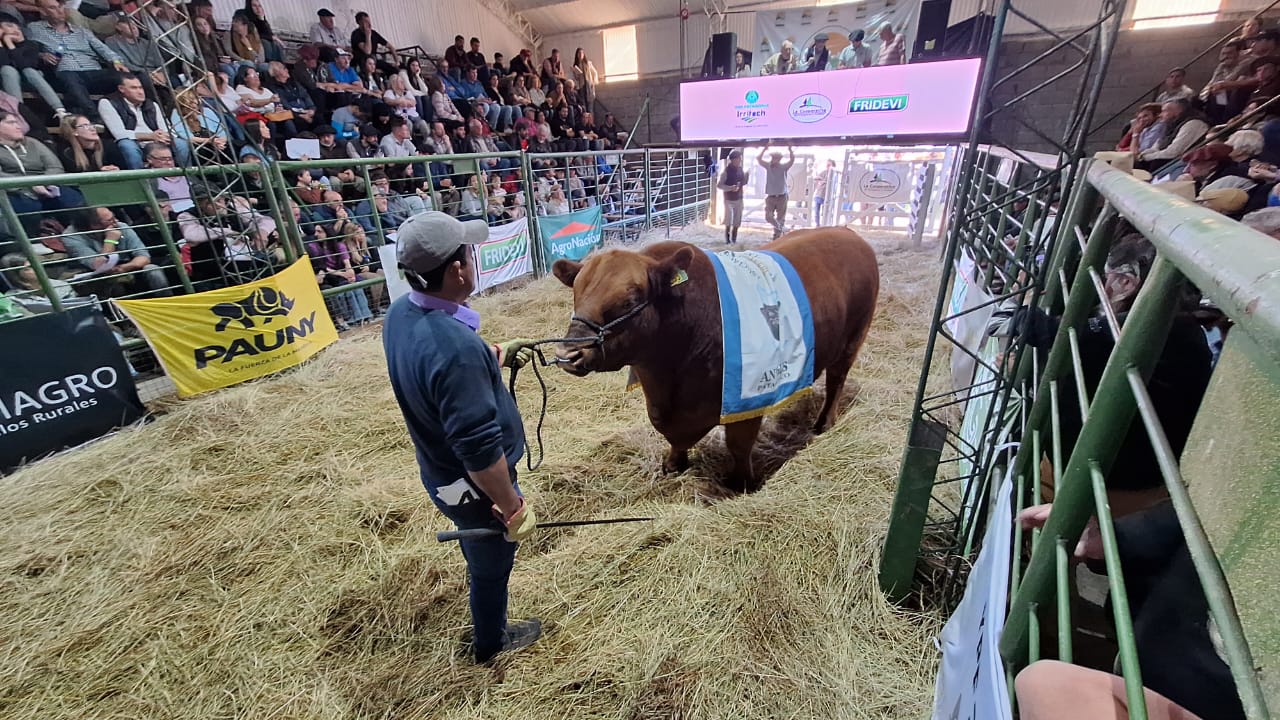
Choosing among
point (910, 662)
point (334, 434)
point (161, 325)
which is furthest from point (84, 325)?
point (910, 662)

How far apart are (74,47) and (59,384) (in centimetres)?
440

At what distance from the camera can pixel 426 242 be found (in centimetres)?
134

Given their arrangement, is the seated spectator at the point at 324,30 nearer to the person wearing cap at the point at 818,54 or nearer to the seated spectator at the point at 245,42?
the seated spectator at the point at 245,42

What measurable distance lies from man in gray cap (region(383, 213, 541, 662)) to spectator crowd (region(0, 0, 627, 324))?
4.01 m

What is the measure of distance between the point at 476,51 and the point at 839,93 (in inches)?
327

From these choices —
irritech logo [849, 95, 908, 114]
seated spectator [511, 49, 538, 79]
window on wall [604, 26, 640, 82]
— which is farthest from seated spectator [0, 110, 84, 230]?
window on wall [604, 26, 640, 82]

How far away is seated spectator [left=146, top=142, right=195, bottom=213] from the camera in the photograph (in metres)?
4.66

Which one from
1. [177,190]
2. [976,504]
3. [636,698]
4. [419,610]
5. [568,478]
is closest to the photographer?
[636,698]

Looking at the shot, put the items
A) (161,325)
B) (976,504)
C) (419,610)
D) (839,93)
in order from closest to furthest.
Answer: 1. (976,504)
2. (419,610)
3. (161,325)
4. (839,93)

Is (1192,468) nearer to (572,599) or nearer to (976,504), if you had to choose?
(976,504)

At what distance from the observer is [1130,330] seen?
2.31ft

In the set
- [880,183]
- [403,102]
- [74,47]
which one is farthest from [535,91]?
[74,47]

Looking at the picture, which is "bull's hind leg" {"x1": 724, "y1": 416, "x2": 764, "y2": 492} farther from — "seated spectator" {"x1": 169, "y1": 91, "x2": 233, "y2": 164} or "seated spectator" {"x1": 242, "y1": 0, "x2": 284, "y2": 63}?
"seated spectator" {"x1": 242, "y1": 0, "x2": 284, "y2": 63}

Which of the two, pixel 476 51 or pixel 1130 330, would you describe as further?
pixel 476 51
